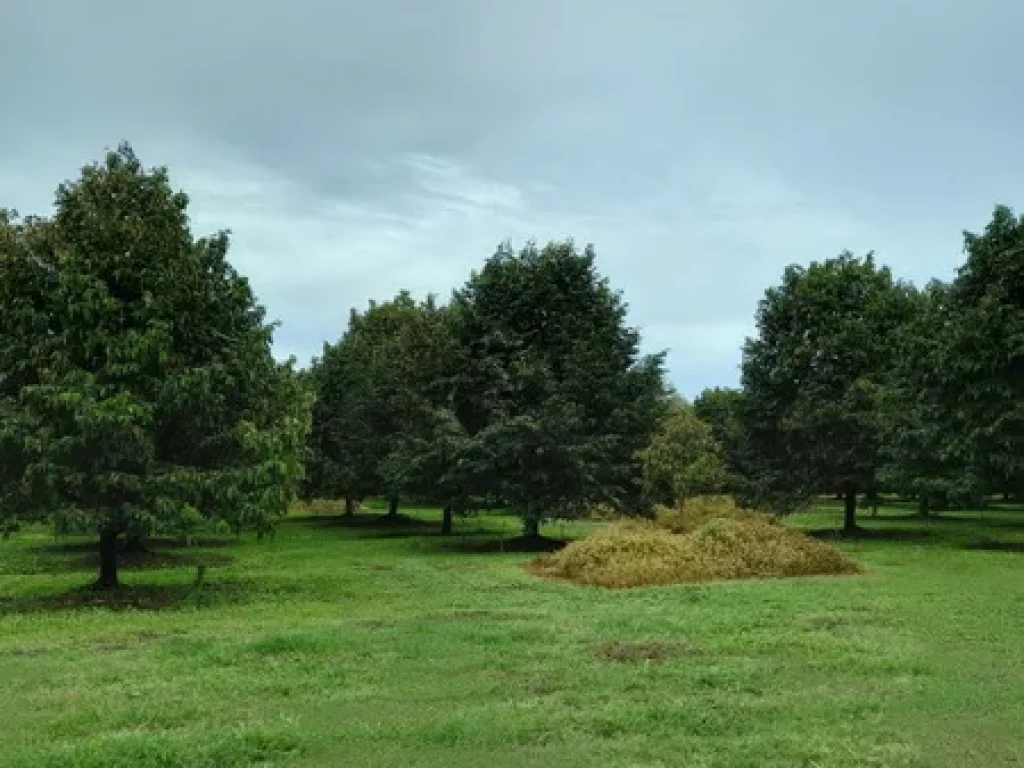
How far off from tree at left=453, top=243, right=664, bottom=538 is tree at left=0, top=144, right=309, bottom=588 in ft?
32.1

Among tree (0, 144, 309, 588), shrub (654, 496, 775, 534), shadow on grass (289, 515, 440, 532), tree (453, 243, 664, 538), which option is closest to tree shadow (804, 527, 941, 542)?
shrub (654, 496, 775, 534)

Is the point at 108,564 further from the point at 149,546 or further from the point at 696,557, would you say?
the point at 149,546

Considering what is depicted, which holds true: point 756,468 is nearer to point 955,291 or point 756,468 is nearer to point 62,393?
point 955,291

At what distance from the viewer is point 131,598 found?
653 inches

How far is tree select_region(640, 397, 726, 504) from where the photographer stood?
40.1 meters

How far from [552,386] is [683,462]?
718 inches

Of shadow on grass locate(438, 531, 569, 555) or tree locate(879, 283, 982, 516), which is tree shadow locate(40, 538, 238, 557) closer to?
shadow on grass locate(438, 531, 569, 555)

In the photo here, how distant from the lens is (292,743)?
6973mm

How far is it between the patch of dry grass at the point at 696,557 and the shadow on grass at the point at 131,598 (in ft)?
20.0

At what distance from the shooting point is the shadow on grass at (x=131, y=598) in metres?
15.6

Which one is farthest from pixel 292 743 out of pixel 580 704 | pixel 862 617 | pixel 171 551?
pixel 171 551

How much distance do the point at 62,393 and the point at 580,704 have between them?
9.75m

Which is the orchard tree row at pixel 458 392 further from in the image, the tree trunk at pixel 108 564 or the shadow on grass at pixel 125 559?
the shadow on grass at pixel 125 559

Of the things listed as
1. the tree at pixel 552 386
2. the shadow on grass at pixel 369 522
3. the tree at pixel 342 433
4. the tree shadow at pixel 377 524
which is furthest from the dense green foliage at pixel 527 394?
the shadow on grass at pixel 369 522
